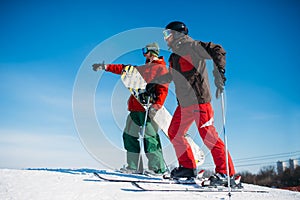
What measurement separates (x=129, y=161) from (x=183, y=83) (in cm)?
179

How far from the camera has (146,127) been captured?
15.8 ft

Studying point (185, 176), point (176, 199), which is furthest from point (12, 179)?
point (185, 176)

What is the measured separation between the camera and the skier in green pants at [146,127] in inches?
185

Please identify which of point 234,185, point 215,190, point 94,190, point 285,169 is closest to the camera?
point 94,190

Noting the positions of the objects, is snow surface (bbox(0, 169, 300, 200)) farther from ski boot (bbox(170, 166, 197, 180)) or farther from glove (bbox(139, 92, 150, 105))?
glove (bbox(139, 92, 150, 105))

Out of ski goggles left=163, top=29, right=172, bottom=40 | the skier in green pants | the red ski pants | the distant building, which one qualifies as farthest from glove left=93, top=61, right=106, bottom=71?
the distant building

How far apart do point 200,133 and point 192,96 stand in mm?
509

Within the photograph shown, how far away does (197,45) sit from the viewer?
375 cm

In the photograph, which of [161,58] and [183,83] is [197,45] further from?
[161,58]

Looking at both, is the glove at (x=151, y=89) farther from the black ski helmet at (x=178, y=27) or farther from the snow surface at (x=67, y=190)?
the snow surface at (x=67, y=190)

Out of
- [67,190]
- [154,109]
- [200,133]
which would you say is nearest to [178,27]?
[154,109]

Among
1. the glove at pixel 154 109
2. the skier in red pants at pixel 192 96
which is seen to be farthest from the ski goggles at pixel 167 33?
A: the glove at pixel 154 109

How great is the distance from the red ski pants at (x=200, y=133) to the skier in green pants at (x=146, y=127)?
0.99m

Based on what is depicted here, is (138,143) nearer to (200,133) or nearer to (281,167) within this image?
(200,133)
